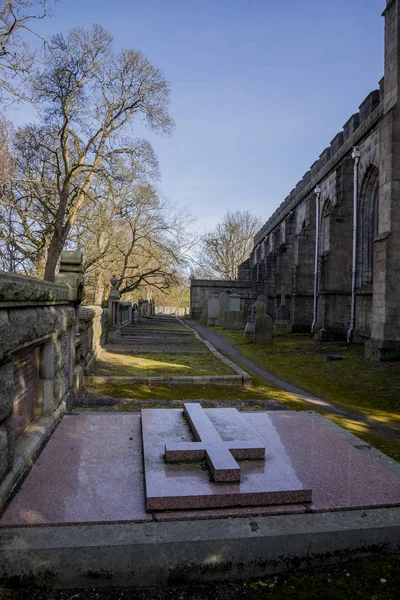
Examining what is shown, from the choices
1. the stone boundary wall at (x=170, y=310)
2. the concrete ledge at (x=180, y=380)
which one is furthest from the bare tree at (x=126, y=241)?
the stone boundary wall at (x=170, y=310)

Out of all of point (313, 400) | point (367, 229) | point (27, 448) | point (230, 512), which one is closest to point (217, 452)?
point (230, 512)

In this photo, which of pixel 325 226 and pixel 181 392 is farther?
pixel 325 226

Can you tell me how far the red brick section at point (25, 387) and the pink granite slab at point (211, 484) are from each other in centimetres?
108

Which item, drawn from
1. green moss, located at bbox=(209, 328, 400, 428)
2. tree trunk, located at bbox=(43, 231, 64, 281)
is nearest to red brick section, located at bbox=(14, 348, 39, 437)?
green moss, located at bbox=(209, 328, 400, 428)

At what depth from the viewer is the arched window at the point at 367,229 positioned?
52.0 feet

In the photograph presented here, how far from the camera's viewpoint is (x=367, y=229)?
1627 centimetres

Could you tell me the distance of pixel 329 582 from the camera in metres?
2.42

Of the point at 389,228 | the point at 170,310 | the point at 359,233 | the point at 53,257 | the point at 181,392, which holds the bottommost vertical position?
the point at 181,392

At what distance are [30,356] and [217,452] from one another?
76.9 inches

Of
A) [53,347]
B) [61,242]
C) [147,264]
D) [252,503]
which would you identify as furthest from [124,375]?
[147,264]

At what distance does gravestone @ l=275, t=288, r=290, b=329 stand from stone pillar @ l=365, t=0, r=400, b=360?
1322 centimetres

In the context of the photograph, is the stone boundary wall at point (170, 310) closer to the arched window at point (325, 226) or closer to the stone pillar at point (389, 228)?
the arched window at point (325, 226)

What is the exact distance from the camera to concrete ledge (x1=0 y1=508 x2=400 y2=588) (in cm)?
231

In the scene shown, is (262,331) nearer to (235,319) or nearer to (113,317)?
(113,317)
